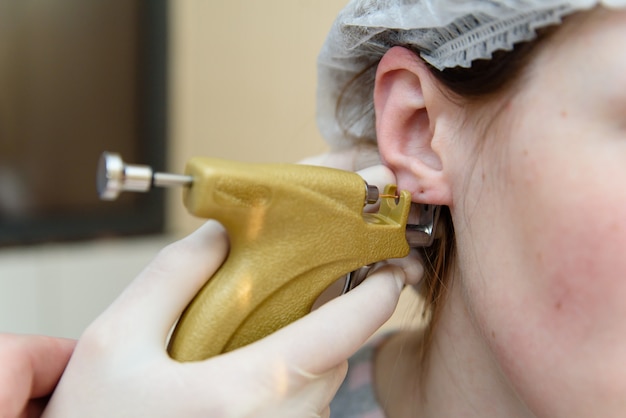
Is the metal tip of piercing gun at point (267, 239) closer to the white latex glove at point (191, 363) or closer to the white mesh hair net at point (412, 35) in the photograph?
the white latex glove at point (191, 363)

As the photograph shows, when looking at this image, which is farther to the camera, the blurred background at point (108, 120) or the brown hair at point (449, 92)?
the blurred background at point (108, 120)

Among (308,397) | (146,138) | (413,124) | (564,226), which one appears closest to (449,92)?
(413,124)

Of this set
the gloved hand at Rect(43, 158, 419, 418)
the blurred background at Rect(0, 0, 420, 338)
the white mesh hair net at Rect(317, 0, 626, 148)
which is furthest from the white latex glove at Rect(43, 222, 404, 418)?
the blurred background at Rect(0, 0, 420, 338)

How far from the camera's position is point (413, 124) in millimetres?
640

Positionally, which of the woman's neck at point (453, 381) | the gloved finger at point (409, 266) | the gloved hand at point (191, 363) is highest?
the gloved finger at point (409, 266)

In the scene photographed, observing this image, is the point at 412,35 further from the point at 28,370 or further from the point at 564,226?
the point at 28,370

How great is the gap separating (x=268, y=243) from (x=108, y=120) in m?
1.33

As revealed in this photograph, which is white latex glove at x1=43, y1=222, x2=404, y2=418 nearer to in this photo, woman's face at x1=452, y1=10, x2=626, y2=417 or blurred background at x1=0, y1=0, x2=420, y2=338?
woman's face at x1=452, y1=10, x2=626, y2=417

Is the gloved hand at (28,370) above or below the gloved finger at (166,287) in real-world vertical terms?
below

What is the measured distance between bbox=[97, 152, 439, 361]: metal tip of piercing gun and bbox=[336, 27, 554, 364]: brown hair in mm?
106

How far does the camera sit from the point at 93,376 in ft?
1.70

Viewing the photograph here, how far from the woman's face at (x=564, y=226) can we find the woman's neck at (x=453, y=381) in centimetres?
12

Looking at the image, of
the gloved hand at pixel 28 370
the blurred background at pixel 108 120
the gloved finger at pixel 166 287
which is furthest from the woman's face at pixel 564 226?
the blurred background at pixel 108 120

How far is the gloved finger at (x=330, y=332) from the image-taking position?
521 mm
